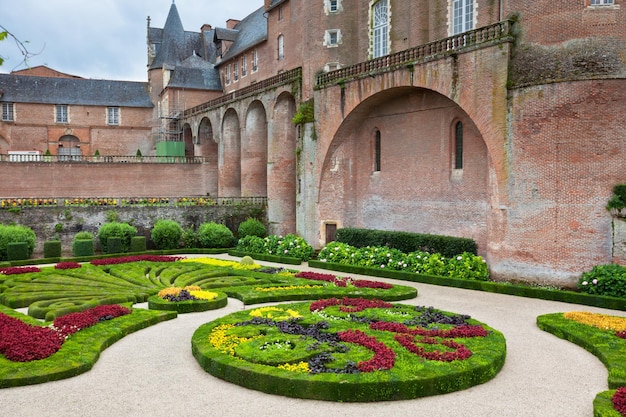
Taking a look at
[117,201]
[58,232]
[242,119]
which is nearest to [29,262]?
[58,232]

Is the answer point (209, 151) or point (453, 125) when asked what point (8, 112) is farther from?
point (453, 125)

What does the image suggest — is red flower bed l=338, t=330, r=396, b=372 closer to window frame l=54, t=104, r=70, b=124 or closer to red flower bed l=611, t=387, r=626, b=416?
red flower bed l=611, t=387, r=626, b=416

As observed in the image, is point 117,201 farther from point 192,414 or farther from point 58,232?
point 192,414

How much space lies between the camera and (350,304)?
14.7 meters

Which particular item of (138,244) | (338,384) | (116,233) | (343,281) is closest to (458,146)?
(343,281)

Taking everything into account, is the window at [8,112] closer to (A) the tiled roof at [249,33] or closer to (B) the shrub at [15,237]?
(A) the tiled roof at [249,33]

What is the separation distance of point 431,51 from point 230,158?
21097mm

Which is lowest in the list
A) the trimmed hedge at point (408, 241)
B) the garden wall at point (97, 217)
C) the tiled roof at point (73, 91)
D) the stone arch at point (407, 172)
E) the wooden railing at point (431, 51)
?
the trimmed hedge at point (408, 241)

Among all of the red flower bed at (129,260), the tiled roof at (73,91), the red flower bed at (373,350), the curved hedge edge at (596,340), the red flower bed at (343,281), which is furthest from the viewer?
the tiled roof at (73,91)

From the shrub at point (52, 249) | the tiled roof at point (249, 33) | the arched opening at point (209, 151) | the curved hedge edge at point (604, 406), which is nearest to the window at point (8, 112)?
the arched opening at point (209, 151)

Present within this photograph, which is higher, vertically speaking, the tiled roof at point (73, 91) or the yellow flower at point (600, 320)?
the tiled roof at point (73, 91)

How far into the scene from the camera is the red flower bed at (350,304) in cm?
1393

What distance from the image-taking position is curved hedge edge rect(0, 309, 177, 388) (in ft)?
30.7

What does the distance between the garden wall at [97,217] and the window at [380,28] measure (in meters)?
12.2
